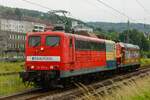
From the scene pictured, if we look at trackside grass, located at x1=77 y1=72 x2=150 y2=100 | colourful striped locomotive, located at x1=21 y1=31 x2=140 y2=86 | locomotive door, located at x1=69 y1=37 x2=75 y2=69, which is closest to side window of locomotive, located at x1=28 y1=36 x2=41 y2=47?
colourful striped locomotive, located at x1=21 y1=31 x2=140 y2=86

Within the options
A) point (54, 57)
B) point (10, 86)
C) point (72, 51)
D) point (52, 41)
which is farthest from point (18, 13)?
point (54, 57)

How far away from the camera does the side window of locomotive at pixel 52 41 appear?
21.8 m

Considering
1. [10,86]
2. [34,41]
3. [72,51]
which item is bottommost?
[10,86]

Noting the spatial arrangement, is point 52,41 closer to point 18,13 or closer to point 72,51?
point 72,51

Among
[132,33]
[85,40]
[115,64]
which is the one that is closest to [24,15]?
[132,33]

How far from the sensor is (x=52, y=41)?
22.0 m

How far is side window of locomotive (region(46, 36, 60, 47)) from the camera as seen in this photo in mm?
21823

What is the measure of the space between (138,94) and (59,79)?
8.12 metres

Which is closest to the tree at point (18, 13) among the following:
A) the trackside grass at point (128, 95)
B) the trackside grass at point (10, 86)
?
the trackside grass at point (10, 86)

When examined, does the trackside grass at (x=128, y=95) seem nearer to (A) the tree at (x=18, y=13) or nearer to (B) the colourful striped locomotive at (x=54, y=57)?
(B) the colourful striped locomotive at (x=54, y=57)

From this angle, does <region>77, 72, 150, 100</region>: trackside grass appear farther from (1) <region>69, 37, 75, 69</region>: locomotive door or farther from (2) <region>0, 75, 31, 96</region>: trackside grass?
(1) <region>69, 37, 75, 69</region>: locomotive door

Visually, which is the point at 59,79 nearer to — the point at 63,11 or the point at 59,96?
the point at 59,96

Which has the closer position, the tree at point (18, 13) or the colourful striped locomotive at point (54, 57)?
the colourful striped locomotive at point (54, 57)

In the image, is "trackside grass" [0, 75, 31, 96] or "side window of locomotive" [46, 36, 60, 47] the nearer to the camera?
"trackside grass" [0, 75, 31, 96]
